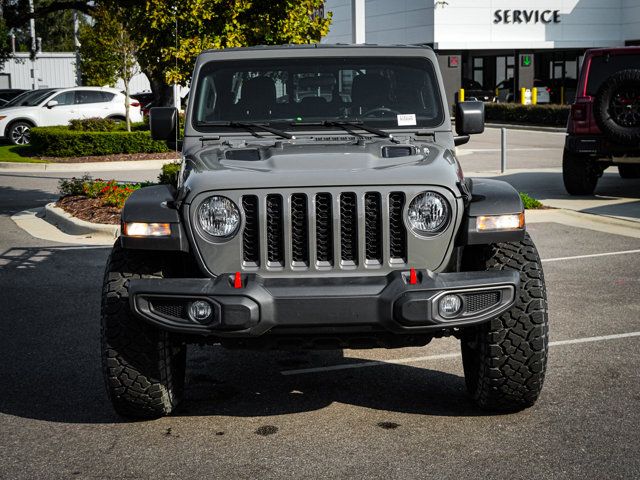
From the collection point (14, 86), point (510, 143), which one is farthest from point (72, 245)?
point (14, 86)

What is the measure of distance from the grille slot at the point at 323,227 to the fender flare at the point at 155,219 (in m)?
0.66

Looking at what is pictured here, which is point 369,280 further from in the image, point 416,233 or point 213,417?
point 213,417

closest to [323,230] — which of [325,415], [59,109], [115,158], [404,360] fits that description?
[325,415]

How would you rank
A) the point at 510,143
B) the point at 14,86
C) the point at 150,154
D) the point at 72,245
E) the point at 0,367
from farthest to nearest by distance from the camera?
the point at 14,86, the point at 510,143, the point at 150,154, the point at 72,245, the point at 0,367

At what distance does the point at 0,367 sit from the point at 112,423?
155cm

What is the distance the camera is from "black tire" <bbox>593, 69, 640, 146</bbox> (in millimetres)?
13508

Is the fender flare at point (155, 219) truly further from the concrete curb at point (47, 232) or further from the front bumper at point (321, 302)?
the concrete curb at point (47, 232)

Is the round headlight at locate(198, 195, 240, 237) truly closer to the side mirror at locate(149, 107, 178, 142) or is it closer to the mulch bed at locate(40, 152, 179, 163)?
the side mirror at locate(149, 107, 178, 142)

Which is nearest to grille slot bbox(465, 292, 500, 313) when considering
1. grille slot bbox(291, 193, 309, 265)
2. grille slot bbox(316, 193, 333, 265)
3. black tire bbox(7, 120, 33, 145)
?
grille slot bbox(316, 193, 333, 265)

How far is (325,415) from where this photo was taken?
5.54m

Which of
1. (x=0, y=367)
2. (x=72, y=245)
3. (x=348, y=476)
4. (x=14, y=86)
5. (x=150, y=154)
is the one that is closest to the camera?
(x=348, y=476)

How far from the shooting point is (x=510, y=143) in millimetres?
29531

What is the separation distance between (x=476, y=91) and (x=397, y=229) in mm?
45578

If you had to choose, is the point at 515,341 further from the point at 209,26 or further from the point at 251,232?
the point at 209,26
